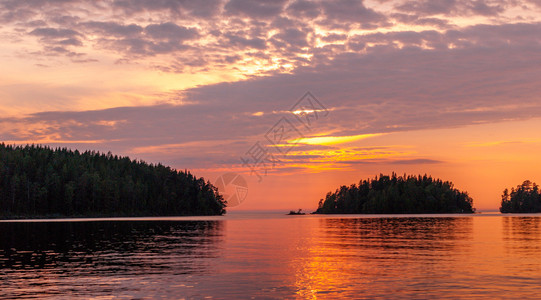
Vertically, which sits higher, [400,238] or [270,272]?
[270,272]

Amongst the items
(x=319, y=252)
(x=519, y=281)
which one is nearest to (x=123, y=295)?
(x=519, y=281)

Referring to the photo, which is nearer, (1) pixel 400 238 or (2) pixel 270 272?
(2) pixel 270 272

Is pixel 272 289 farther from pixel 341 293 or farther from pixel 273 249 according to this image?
pixel 273 249

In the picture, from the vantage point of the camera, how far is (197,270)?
152 ft

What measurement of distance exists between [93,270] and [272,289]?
60.1 ft

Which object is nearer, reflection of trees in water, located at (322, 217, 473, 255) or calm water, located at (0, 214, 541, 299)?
calm water, located at (0, 214, 541, 299)

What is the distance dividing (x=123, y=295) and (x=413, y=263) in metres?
27.9

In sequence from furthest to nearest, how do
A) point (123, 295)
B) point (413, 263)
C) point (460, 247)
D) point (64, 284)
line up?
1. point (460, 247)
2. point (413, 263)
3. point (64, 284)
4. point (123, 295)

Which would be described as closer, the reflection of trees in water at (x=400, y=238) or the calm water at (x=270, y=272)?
the calm water at (x=270, y=272)

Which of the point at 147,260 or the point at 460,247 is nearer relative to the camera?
the point at 147,260

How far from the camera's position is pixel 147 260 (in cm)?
5519

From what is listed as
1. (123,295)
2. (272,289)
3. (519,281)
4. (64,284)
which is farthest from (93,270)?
(519,281)

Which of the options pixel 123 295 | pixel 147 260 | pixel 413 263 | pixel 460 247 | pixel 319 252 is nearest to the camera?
pixel 123 295

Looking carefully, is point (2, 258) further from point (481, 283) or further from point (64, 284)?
point (481, 283)
